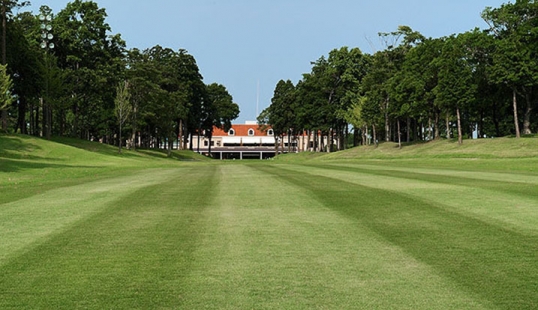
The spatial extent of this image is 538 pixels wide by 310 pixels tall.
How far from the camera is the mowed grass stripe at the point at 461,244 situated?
19.8ft

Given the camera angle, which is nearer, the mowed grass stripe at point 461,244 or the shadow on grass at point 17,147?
the mowed grass stripe at point 461,244

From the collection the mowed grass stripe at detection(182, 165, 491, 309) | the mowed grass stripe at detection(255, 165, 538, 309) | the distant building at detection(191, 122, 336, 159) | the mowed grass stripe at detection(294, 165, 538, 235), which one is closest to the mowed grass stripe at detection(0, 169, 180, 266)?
the mowed grass stripe at detection(182, 165, 491, 309)

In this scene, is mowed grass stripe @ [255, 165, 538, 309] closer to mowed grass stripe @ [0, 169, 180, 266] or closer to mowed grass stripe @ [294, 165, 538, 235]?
mowed grass stripe @ [294, 165, 538, 235]

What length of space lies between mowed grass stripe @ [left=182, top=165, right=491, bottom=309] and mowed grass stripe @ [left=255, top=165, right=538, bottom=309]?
29cm

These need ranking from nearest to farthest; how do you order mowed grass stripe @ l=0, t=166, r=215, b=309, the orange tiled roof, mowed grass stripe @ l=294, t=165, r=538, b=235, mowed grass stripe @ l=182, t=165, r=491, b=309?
mowed grass stripe @ l=182, t=165, r=491, b=309 → mowed grass stripe @ l=0, t=166, r=215, b=309 → mowed grass stripe @ l=294, t=165, r=538, b=235 → the orange tiled roof

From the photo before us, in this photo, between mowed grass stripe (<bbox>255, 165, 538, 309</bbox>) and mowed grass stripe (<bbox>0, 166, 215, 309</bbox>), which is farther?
mowed grass stripe (<bbox>255, 165, 538, 309</bbox>)

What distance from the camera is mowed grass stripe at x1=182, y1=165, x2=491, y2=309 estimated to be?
5.57m

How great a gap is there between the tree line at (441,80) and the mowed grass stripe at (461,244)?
174 ft

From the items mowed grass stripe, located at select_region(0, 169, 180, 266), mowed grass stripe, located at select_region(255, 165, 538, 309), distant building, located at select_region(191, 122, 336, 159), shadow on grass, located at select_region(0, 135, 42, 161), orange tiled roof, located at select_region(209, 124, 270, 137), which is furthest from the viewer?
orange tiled roof, located at select_region(209, 124, 270, 137)

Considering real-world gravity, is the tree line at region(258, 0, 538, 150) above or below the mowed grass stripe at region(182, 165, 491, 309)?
above

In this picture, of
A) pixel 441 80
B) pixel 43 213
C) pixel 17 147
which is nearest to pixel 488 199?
pixel 43 213

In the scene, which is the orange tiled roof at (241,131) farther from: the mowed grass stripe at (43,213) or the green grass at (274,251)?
the green grass at (274,251)

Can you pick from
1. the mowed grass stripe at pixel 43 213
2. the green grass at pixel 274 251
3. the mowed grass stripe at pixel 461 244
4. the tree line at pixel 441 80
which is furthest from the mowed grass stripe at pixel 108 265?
the tree line at pixel 441 80

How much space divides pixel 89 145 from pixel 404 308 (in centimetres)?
6652
